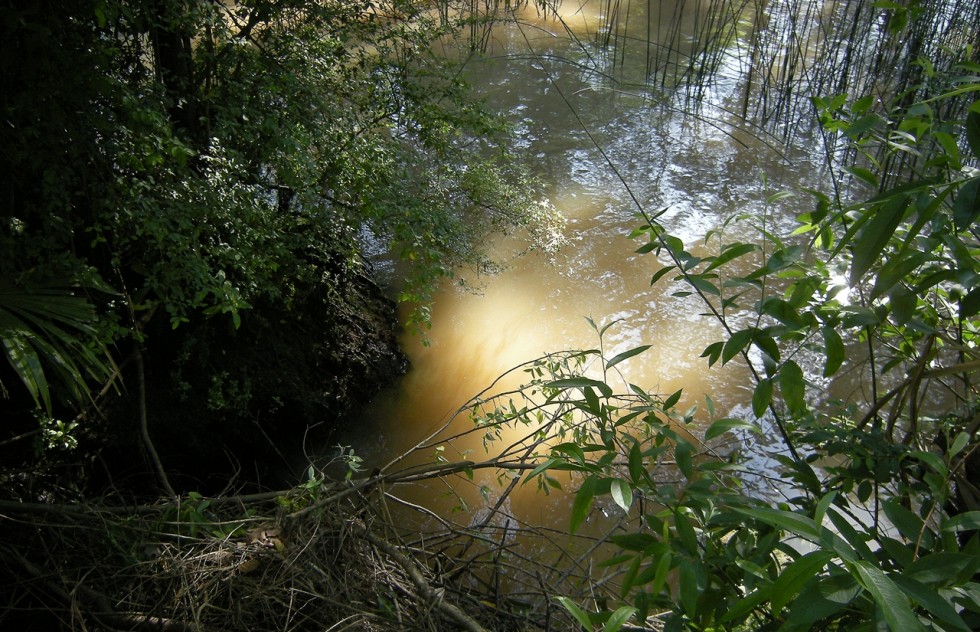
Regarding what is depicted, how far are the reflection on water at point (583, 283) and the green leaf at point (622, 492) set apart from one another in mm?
1384

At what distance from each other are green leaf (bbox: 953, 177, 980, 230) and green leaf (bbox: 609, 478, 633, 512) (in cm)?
57

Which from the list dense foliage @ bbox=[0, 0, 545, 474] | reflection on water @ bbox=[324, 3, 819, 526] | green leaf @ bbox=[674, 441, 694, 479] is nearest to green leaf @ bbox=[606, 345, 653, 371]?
green leaf @ bbox=[674, 441, 694, 479]

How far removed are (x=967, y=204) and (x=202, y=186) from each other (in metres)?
2.09

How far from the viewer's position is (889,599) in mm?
690

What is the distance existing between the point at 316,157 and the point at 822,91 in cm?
420

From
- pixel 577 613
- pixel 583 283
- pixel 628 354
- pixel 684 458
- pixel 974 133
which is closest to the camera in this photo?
pixel 974 133

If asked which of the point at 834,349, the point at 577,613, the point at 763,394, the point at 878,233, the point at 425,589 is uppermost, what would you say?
the point at 878,233

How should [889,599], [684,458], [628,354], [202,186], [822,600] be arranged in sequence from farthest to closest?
[202,186] → [628,354] → [684,458] → [822,600] → [889,599]

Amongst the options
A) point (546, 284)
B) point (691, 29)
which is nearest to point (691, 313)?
point (546, 284)

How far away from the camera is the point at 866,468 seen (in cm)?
130

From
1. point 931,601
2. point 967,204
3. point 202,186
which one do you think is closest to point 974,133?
point 967,204

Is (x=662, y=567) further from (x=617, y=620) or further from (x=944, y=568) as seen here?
(x=944, y=568)

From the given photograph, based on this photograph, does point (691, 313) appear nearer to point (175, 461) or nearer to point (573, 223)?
point (573, 223)

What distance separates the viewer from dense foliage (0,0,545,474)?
2023 millimetres
